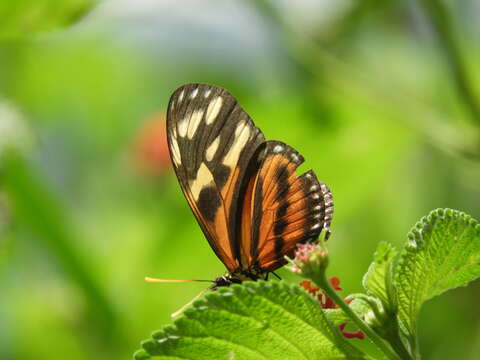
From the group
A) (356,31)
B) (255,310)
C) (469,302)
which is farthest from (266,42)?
(255,310)

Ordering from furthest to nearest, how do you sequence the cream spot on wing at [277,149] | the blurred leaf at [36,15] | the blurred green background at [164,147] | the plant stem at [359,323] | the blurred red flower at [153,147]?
the blurred red flower at [153,147]
the blurred green background at [164,147]
the blurred leaf at [36,15]
the cream spot on wing at [277,149]
the plant stem at [359,323]

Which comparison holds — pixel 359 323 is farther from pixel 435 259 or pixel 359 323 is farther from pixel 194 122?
pixel 194 122

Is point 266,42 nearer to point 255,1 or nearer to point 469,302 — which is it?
point 255,1

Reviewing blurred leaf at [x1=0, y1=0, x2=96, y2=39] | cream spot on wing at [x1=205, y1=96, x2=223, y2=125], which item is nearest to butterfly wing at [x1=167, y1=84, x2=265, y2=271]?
cream spot on wing at [x1=205, y1=96, x2=223, y2=125]

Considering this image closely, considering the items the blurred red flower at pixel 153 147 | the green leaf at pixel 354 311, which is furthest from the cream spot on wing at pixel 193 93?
the blurred red flower at pixel 153 147

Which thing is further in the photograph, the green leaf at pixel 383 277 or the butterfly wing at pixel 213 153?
the butterfly wing at pixel 213 153

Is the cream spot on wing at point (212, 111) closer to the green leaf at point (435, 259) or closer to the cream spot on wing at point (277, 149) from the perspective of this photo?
the cream spot on wing at point (277, 149)

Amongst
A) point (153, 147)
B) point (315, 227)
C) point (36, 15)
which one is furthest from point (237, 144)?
point (153, 147)
